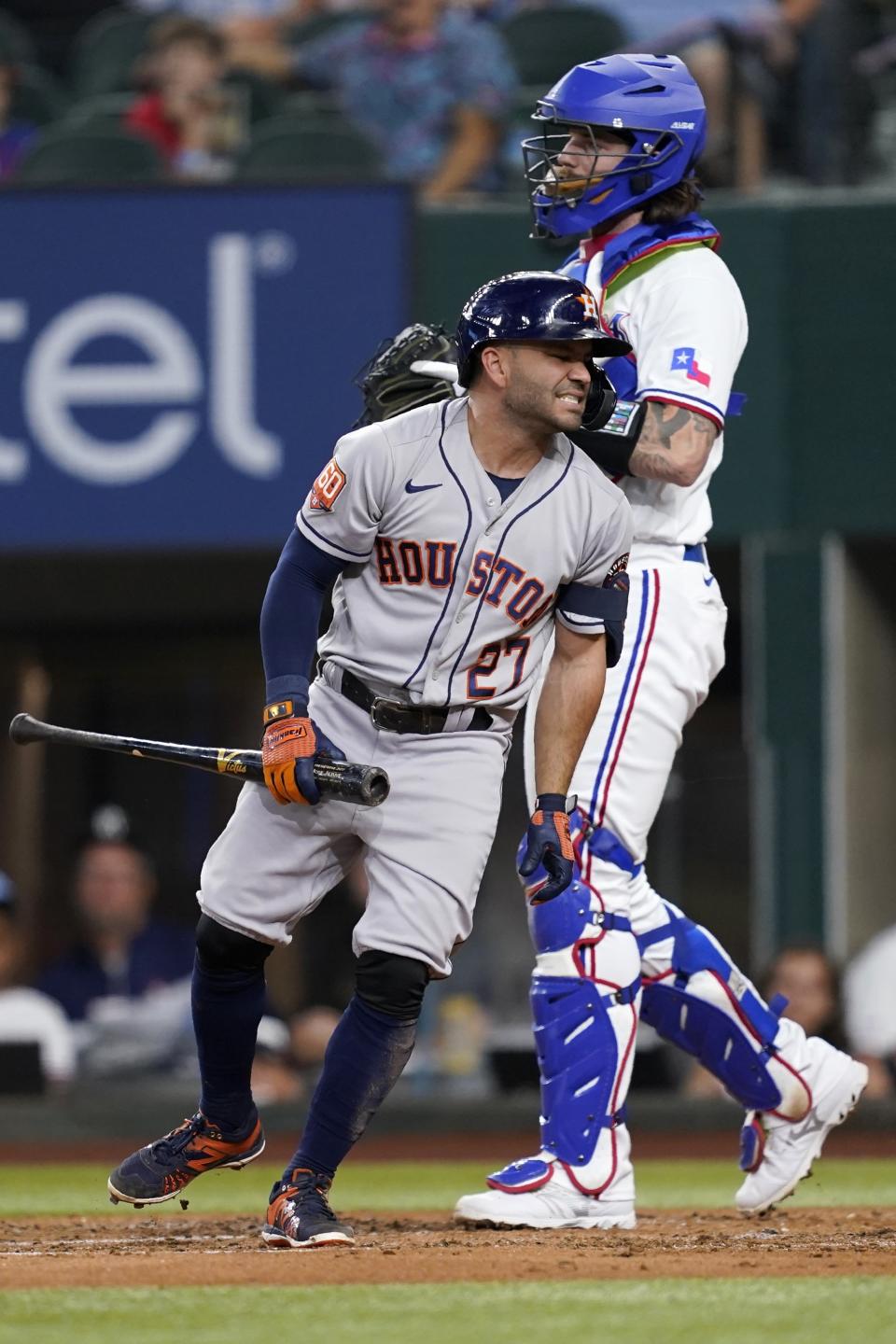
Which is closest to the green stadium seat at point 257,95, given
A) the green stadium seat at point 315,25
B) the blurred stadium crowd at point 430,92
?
the blurred stadium crowd at point 430,92

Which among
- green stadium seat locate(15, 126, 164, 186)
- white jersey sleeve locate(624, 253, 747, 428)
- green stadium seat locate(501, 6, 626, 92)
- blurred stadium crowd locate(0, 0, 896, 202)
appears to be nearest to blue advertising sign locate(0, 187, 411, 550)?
blurred stadium crowd locate(0, 0, 896, 202)

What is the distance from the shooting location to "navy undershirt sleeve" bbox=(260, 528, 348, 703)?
3.67 metres

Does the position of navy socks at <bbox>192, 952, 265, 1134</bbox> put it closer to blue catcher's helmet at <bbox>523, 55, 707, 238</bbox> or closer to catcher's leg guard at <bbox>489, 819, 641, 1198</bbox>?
catcher's leg guard at <bbox>489, 819, 641, 1198</bbox>

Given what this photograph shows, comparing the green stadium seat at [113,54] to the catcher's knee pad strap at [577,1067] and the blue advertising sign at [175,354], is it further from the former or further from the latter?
the catcher's knee pad strap at [577,1067]

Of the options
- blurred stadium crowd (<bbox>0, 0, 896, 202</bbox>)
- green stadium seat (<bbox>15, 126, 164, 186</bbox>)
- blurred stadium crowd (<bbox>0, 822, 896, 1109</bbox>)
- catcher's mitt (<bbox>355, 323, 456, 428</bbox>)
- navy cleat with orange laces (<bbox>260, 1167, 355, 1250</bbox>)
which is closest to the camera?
navy cleat with orange laces (<bbox>260, 1167, 355, 1250</bbox>)

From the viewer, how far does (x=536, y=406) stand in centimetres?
368

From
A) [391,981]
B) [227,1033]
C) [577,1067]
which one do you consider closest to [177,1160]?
[227,1033]

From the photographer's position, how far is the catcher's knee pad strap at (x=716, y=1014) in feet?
14.0

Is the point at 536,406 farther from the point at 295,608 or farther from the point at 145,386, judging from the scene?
the point at 145,386

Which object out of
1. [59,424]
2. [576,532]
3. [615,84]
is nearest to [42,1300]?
[576,532]

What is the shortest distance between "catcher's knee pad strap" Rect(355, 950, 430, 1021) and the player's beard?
Result: 2.95 ft

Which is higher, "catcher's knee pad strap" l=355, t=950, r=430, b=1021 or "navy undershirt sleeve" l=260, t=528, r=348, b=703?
"navy undershirt sleeve" l=260, t=528, r=348, b=703

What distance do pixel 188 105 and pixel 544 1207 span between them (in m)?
6.27

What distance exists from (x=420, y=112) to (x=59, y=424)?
198 centimetres
